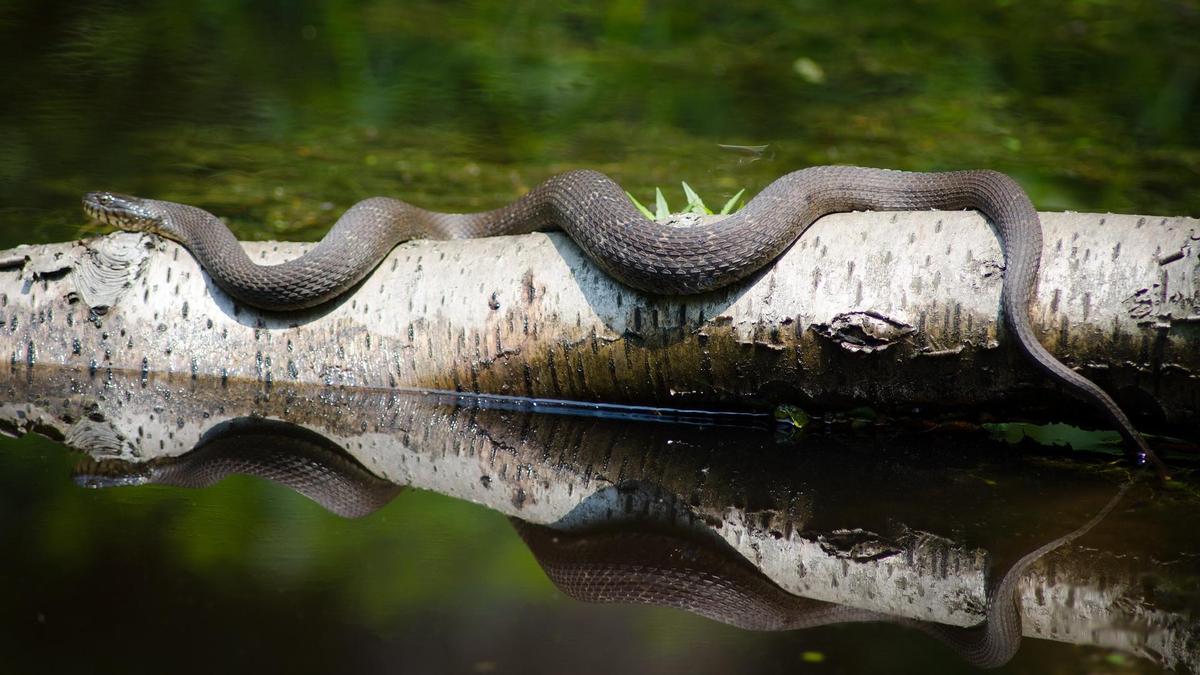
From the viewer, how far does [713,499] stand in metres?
3.97

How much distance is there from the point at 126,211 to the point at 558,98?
501 cm

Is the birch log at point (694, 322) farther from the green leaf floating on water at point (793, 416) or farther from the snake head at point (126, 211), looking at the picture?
the snake head at point (126, 211)

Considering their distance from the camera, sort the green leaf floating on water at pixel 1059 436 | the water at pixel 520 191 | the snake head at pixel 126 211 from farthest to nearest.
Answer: the snake head at pixel 126 211
the green leaf floating on water at pixel 1059 436
the water at pixel 520 191

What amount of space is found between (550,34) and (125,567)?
960cm

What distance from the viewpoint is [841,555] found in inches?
138

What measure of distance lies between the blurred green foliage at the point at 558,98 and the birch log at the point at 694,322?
4.40 ft

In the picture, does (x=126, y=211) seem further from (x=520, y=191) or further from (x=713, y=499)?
(x=713, y=499)

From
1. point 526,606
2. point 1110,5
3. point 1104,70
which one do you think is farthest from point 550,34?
point 526,606

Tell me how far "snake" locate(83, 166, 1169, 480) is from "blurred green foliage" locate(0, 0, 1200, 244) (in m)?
1.36

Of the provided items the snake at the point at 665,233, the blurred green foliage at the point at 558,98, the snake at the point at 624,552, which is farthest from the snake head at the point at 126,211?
the snake at the point at 624,552

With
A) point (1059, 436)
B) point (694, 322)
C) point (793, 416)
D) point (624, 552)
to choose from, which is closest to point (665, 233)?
point (694, 322)

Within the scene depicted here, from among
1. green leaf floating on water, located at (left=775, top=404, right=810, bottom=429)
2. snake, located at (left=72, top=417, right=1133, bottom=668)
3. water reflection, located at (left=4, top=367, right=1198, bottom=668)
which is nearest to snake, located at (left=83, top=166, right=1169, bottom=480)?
water reflection, located at (left=4, top=367, right=1198, bottom=668)

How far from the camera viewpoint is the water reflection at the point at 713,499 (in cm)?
315

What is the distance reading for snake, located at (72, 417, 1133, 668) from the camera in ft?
10.1
